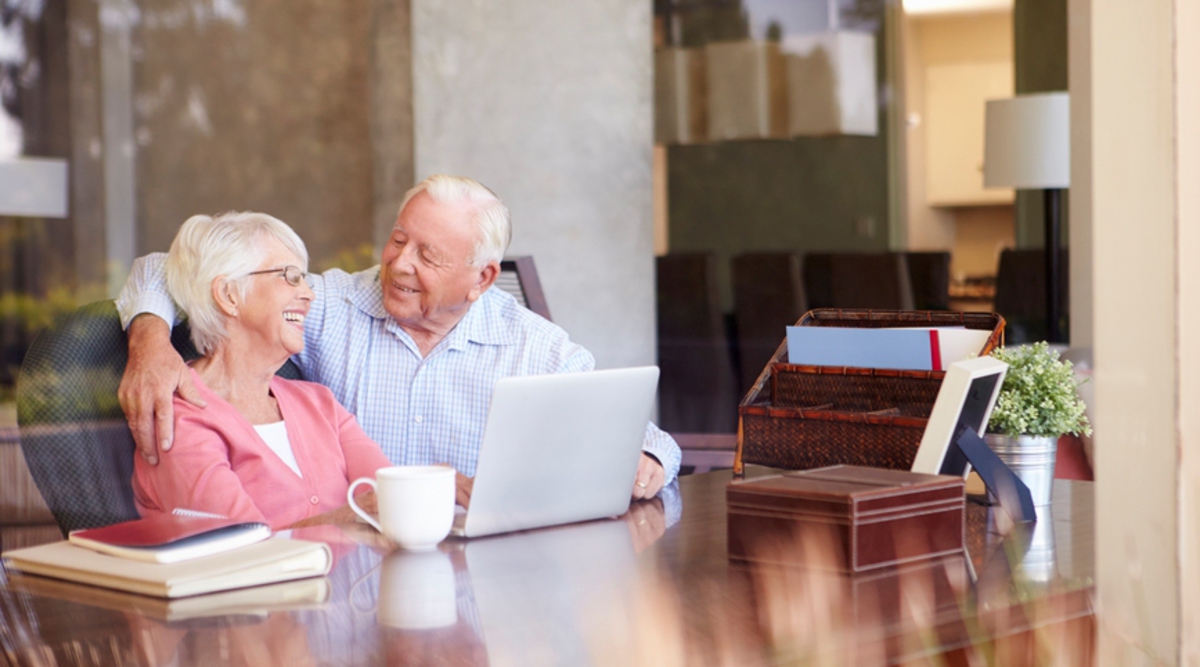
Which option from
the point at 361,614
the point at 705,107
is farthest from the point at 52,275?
the point at 361,614

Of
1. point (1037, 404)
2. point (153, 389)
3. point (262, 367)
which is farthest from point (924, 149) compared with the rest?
point (153, 389)

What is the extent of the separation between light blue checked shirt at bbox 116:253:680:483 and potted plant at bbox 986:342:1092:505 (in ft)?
2.70

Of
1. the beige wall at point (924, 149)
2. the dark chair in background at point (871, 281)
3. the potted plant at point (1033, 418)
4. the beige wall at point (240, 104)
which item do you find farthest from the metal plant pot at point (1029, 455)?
the beige wall at point (240, 104)

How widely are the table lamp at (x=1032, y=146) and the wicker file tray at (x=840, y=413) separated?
9.81ft

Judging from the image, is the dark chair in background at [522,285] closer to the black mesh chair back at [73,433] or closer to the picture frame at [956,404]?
the black mesh chair back at [73,433]

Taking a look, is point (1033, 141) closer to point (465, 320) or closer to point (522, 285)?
point (522, 285)

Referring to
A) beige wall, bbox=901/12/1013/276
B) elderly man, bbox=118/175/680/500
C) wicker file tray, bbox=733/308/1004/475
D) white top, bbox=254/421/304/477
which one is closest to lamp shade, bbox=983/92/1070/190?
beige wall, bbox=901/12/1013/276

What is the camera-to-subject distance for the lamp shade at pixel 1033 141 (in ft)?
15.1

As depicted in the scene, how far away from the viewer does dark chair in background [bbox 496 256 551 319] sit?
267cm

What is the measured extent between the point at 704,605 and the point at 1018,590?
32 centimetres

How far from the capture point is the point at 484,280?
7.70ft

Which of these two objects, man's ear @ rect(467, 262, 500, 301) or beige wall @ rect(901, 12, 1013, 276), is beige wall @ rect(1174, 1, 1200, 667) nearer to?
man's ear @ rect(467, 262, 500, 301)

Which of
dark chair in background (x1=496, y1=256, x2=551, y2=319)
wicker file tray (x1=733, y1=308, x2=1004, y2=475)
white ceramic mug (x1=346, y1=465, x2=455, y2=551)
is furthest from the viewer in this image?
dark chair in background (x1=496, y1=256, x2=551, y2=319)

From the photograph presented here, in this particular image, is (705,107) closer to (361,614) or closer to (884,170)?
(884,170)
